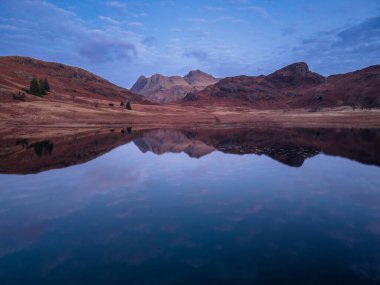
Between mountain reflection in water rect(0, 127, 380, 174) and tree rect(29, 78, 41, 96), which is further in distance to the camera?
tree rect(29, 78, 41, 96)

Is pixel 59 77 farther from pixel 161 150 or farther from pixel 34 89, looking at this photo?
pixel 161 150

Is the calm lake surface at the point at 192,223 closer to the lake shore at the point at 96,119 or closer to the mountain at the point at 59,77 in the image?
the lake shore at the point at 96,119

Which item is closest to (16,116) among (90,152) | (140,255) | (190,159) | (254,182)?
(90,152)

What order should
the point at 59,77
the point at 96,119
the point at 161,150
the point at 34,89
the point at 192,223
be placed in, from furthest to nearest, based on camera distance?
the point at 59,77 < the point at 34,89 < the point at 96,119 < the point at 161,150 < the point at 192,223

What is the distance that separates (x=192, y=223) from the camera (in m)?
15.2

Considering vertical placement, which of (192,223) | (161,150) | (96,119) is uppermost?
(96,119)

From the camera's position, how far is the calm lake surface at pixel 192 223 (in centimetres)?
1091

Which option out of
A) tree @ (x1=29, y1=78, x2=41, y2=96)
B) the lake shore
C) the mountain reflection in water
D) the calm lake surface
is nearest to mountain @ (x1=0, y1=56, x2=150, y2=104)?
tree @ (x1=29, y1=78, x2=41, y2=96)

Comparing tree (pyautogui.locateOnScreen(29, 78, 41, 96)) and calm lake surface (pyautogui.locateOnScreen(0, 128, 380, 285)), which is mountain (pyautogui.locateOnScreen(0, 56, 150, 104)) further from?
calm lake surface (pyautogui.locateOnScreen(0, 128, 380, 285))

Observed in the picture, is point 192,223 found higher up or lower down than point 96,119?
lower down

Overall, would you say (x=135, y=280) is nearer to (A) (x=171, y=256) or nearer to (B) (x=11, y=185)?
(A) (x=171, y=256)

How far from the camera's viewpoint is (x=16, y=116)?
3155 inches

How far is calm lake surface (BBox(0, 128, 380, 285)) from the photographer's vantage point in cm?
1091

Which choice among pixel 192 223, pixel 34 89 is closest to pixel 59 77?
pixel 34 89
